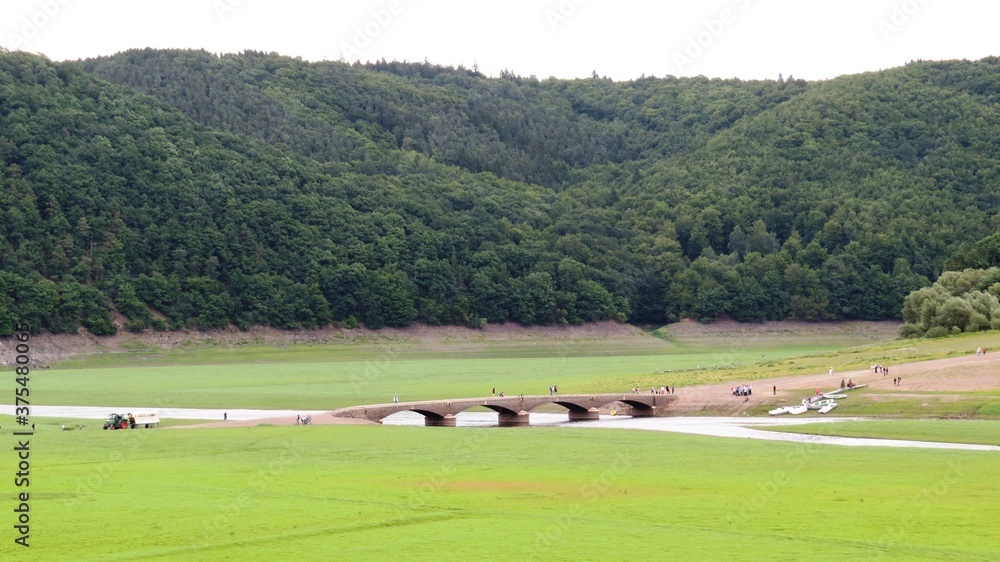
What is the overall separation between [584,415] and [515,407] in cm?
450

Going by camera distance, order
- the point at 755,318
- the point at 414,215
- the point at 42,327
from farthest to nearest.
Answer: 1. the point at 414,215
2. the point at 755,318
3. the point at 42,327

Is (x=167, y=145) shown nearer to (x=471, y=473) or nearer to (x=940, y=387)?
(x=940, y=387)

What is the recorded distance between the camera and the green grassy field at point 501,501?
2867 cm

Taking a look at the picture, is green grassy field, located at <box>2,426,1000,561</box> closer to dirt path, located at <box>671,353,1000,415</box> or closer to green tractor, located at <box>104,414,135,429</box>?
green tractor, located at <box>104,414,135,429</box>

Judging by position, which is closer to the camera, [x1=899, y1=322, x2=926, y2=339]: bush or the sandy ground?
the sandy ground

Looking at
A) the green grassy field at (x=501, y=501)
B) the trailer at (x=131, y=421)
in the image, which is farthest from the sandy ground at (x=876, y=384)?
the green grassy field at (x=501, y=501)

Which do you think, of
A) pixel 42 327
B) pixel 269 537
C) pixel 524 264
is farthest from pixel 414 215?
pixel 269 537

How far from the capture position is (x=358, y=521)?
32.0 meters

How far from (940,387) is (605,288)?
99.7 m

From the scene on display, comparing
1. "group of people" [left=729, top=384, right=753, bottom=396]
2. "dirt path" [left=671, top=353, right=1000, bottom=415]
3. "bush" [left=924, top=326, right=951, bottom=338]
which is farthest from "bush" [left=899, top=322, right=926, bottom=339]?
"group of people" [left=729, top=384, right=753, bottom=396]

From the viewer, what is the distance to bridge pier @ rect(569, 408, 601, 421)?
7212cm

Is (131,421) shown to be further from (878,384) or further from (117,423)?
(878,384)

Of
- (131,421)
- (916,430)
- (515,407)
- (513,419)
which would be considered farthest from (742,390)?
(131,421)

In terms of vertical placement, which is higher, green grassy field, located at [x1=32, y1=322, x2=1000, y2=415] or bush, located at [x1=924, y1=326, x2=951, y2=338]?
bush, located at [x1=924, y1=326, x2=951, y2=338]
